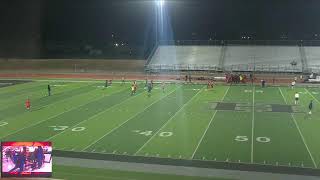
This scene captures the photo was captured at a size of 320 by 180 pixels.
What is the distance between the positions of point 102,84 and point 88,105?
1173 cm

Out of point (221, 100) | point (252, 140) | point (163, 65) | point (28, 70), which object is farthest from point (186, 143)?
point (28, 70)

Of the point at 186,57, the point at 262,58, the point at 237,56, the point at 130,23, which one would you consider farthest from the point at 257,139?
the point at 130,23

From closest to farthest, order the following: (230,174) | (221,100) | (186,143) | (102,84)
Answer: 1. (230,174)
2. (186,143)
3. (221,100)
4. (102,84)

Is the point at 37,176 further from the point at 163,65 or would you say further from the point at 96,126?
the point at 163,65

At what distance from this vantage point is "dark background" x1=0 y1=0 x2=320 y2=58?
2360 inches

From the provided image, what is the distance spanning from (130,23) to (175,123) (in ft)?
143

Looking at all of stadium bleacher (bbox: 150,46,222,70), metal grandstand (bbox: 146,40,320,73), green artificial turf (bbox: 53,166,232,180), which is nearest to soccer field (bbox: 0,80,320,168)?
green artificial turf (bbox: 53,166,232,180)

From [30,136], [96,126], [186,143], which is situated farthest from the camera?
[96,126]

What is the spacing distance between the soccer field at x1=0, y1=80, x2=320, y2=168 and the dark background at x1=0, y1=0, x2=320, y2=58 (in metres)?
28.6

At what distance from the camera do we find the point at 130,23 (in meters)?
63.5

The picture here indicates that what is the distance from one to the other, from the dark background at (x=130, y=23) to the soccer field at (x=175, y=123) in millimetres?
28599

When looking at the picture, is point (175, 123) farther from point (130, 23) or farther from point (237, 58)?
point (130, 23)

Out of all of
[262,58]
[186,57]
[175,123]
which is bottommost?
[175,123]

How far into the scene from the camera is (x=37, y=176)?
31.3 feet
